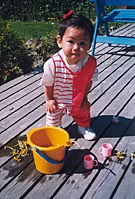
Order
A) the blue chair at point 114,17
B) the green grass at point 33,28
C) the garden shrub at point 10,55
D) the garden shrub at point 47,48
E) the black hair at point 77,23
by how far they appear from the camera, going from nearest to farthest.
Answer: the black hair at point 77,23 < the garden shrub at point 10,55 < the blue chair at point 114,17 < the garden shrub at point 47,48 < the green grass at point 33,28

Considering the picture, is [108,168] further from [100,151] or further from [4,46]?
[4,46]

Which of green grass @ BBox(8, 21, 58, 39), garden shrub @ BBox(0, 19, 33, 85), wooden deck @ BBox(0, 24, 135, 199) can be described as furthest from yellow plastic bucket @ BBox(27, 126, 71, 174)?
green grass @ BBox(8, 21, 58, 39)

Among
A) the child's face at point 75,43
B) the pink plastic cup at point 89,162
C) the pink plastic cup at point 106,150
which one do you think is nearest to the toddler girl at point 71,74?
the child's face at point 75,43

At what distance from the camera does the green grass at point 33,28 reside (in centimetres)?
687

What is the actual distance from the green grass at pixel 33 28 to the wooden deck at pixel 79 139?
251cm

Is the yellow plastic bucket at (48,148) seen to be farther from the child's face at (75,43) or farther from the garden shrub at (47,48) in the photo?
the garden shrub at (47,48)

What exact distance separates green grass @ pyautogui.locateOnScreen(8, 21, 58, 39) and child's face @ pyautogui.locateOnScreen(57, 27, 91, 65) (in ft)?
13.7

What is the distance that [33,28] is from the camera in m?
7.39

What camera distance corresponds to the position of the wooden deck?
2.36m

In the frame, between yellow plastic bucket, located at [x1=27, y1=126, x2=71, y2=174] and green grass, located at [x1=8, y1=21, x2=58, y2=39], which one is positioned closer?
yellow plastic bucket, located at [x1=27, y1=126, x2=71, y2=174]

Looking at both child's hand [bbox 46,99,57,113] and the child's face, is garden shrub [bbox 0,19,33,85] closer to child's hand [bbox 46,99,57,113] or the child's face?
child's hand [bbox 46,99,57,113]

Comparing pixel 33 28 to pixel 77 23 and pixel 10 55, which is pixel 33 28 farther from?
pixel 77 23

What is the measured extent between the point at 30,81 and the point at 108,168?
1909 millimetres

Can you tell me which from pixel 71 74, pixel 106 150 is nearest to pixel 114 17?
pixel 71 74
